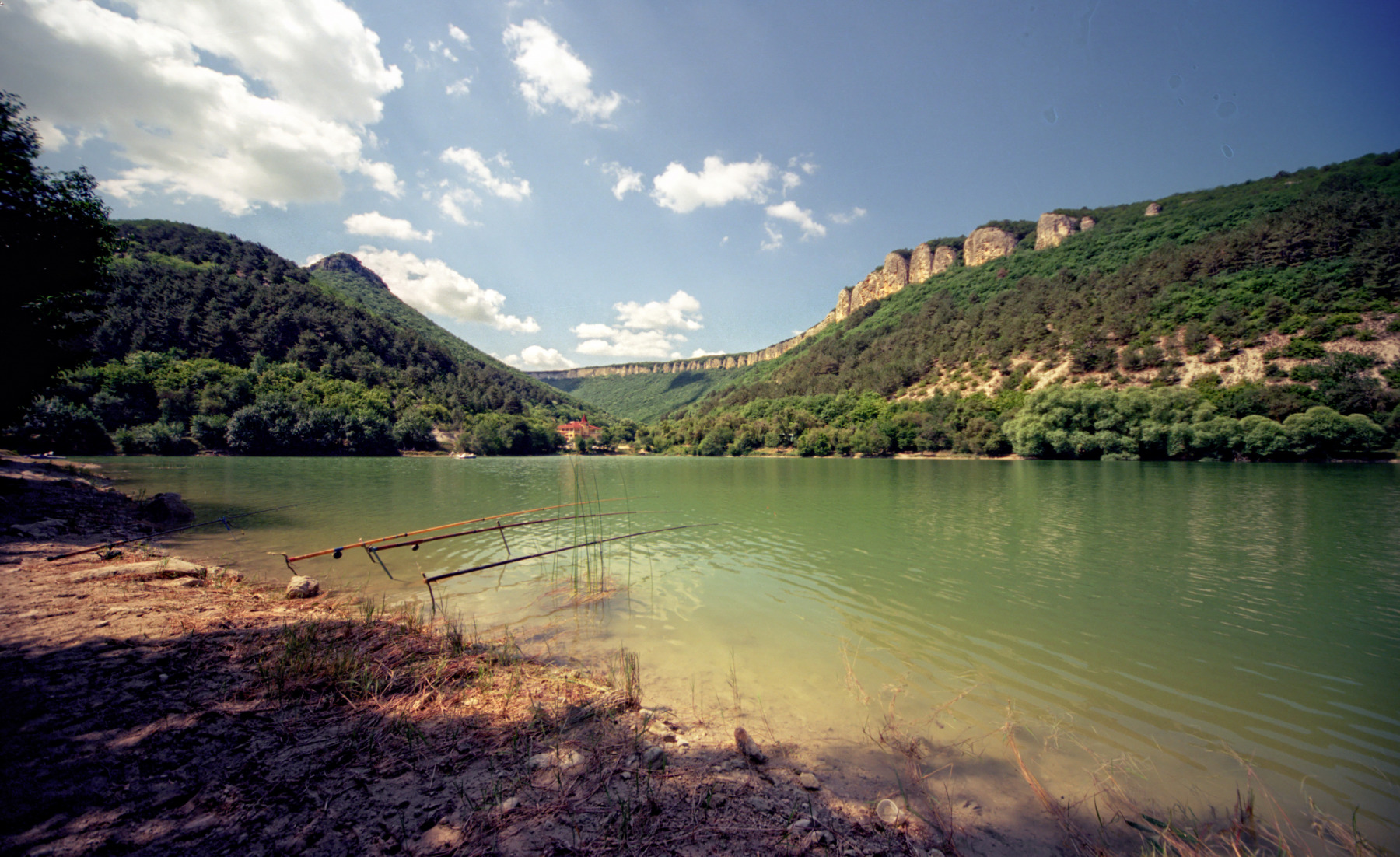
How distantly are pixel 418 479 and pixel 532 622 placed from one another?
36422mm

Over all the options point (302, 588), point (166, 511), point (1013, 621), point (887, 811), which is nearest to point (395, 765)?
point (887, 811)

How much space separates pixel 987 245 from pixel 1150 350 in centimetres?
9248

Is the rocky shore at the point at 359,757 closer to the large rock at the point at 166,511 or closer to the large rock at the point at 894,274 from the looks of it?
the large rock at the point at 166,511

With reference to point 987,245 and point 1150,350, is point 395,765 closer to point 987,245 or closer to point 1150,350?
point 1150,350

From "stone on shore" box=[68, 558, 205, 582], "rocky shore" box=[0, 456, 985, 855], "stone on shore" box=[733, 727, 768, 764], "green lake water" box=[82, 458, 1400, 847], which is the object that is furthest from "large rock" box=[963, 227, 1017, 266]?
"stone on shore" box=[68, 558, 205, 582]

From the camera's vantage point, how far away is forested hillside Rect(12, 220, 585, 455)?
68625 mm

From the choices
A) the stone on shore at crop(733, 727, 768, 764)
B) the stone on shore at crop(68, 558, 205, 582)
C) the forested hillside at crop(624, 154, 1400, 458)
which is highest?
the forested hillside at crop(624, 154, 1400, 458)

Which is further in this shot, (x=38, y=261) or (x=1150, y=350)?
(x=1150, y=350)

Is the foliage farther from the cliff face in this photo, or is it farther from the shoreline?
the shoreline

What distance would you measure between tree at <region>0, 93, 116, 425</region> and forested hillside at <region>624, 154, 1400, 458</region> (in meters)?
80.7

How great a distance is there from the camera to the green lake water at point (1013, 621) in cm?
517

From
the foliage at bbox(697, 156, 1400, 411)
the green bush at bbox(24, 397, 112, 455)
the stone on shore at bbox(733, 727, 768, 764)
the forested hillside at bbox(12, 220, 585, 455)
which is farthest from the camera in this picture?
the forested hillside at bbox(12, 220, 585, 455)

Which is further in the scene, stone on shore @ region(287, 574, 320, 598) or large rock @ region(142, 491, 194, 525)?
large rock @ region(142, 491, 194, 525)

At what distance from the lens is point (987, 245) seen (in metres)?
Answer: 148
